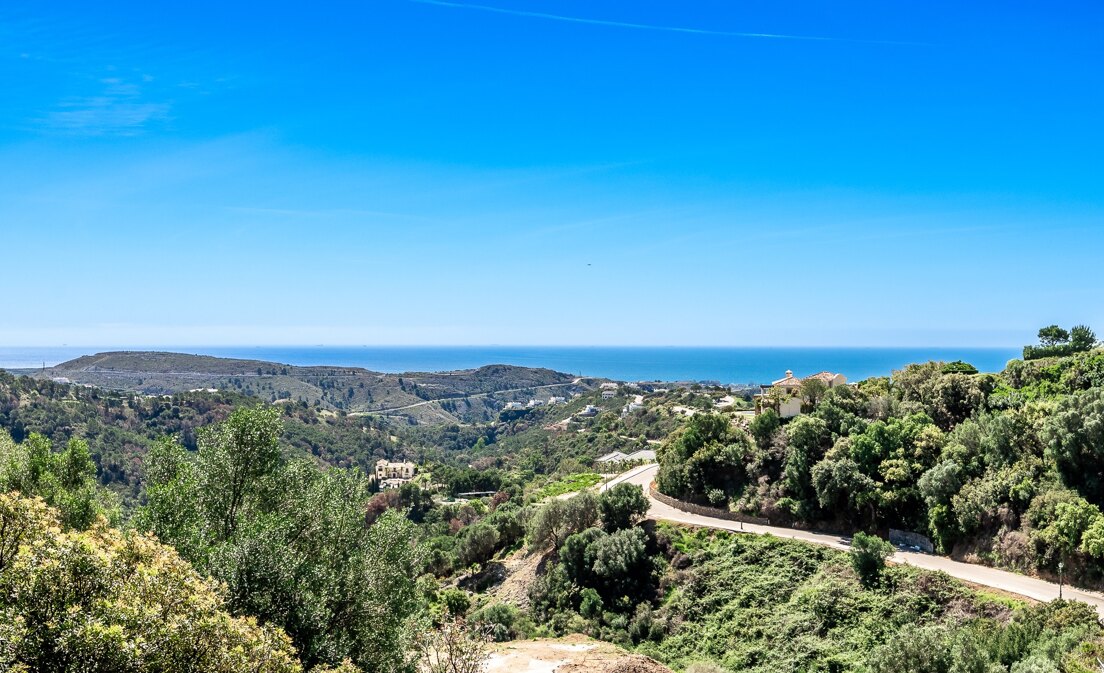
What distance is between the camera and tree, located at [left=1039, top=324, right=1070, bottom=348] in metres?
44.3

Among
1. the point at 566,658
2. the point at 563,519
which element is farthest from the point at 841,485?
the point at 566,658

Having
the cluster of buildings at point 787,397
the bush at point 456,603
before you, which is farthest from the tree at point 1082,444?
the bush at point 456,603

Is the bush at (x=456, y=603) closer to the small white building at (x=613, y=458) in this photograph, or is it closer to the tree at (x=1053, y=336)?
the small white building at (x=613, y=458)

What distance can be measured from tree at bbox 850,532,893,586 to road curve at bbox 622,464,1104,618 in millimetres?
1153

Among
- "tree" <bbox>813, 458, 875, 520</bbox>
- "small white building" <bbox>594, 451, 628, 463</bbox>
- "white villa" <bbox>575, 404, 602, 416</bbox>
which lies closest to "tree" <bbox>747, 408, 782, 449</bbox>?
"tree" <bbox>813, 458, 875, 520</bbox>

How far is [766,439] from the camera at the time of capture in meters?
35.6

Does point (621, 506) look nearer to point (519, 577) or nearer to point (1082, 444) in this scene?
point (519, 577)

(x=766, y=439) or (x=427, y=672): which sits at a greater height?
(x=766, y=439)

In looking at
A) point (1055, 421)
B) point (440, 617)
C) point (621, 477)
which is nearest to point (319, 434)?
point (621, 477)

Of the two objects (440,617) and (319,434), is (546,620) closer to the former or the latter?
(440,617)

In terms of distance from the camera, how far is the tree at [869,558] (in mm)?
24266

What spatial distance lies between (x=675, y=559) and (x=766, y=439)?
9.10 metres

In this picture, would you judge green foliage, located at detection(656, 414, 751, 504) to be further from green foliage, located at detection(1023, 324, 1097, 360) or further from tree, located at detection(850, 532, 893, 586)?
green foliage, located at detection(1023, 324, 1097, 360)

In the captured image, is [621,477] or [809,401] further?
[621,477]
